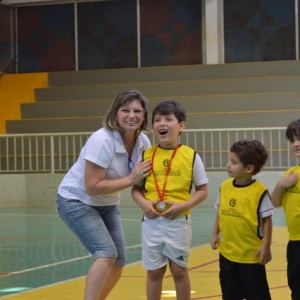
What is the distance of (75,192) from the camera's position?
5.81 metres

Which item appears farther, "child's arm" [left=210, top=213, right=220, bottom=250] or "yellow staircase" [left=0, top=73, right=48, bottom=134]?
"yellow staircase" [left=0, top=73, right=48, bottom=134]

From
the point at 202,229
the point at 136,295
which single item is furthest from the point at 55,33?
the point at 136,295

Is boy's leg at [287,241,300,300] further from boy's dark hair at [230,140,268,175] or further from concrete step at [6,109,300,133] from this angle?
concrete step at [6,109,300,133]

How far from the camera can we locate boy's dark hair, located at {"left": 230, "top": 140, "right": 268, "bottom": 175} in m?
5.41

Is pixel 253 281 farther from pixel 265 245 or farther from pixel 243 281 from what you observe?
pixel 265 245

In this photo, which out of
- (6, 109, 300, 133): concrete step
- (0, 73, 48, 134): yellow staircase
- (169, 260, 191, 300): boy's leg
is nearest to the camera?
(169, 260, 191, 300): boy's leg

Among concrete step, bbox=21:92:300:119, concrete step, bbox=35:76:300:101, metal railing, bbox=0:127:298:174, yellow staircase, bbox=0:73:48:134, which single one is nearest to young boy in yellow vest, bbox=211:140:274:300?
metal railing, bbox=0:127:298:174

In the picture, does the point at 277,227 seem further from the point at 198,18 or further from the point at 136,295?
the point at 198,18

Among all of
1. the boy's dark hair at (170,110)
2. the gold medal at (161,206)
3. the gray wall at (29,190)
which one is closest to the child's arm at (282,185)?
the gold medal at (161,206)

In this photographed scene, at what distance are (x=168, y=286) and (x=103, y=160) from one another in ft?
7.02

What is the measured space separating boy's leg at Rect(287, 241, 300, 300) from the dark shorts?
0.16 metres

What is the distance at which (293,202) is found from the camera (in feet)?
17.5

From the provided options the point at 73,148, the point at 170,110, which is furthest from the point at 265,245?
the point at 73,148

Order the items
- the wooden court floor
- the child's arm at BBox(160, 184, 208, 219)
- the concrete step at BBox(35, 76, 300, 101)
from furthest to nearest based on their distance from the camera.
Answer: the concrete step at BBox(35, 76, 300, 101) < the wooden court floor < the child's arm at BBox(160, 184, 208, 219)
